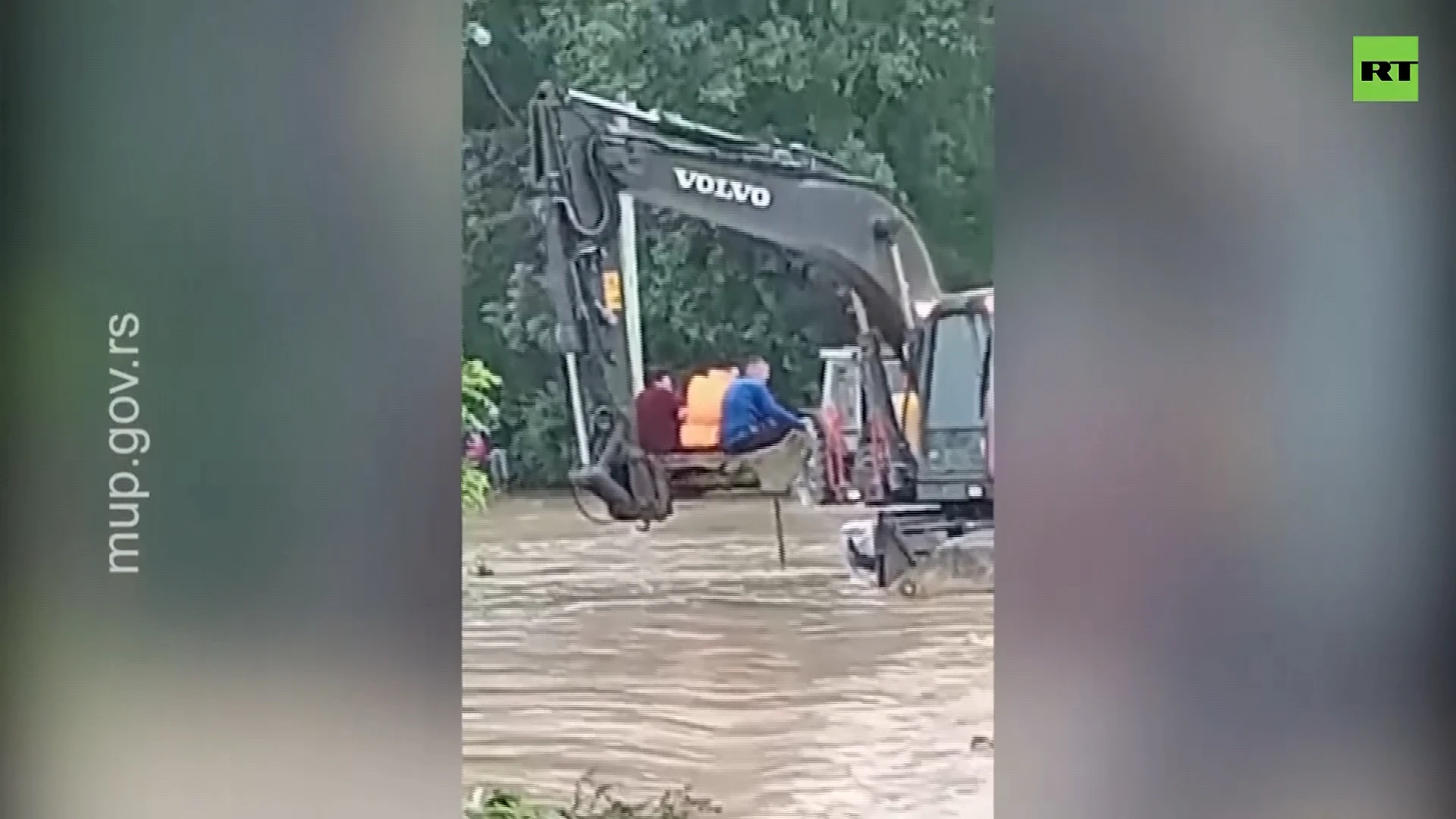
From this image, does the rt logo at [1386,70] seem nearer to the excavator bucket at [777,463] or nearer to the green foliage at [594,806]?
the excavator bucket at [777,463]

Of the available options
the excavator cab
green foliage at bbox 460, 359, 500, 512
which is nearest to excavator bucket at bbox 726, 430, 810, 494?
the excavator cab

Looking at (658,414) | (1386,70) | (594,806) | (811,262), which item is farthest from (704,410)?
(1386,70)

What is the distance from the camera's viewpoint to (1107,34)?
1.54 meters

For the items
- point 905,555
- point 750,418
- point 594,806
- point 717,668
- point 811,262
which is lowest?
point 594,806

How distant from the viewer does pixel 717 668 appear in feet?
5.01

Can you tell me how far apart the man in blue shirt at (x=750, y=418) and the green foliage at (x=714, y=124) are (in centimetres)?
2

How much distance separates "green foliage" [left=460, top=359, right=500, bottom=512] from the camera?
1.52 metres

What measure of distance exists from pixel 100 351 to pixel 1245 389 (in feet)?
3.88

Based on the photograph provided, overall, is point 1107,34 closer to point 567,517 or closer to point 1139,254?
point 1139,254

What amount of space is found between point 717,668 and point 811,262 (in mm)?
429

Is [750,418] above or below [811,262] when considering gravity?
below

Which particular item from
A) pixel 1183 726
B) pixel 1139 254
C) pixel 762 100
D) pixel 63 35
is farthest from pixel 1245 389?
pixel 63 35

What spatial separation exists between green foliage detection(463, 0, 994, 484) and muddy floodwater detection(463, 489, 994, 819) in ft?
0.43

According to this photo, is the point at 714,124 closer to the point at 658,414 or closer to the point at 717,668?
the point at 658,414
